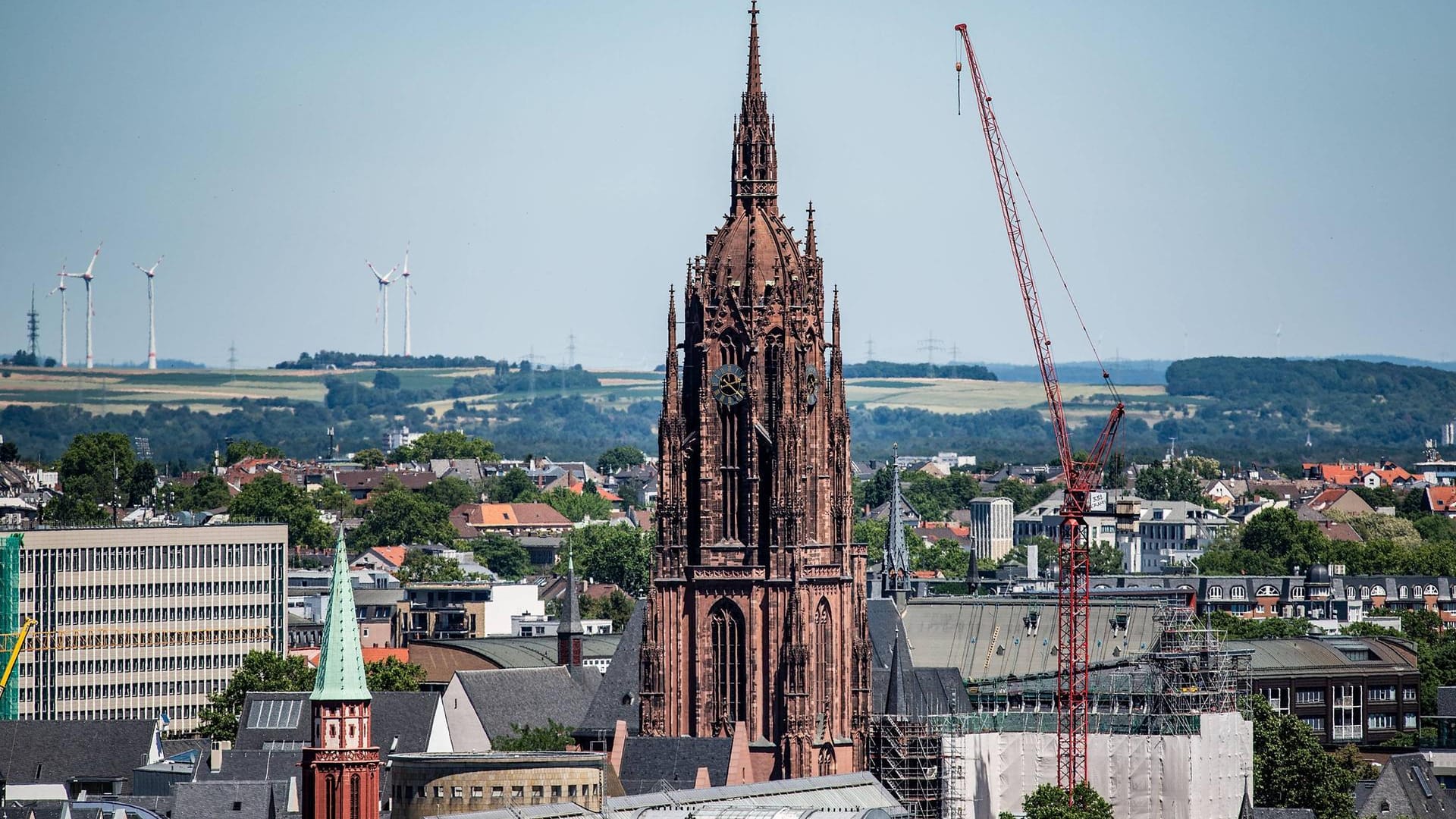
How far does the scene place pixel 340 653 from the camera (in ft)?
412

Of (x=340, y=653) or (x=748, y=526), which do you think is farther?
(x=748, y=526)

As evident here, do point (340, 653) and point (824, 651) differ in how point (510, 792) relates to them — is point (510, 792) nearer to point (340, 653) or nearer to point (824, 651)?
point (340, 653)

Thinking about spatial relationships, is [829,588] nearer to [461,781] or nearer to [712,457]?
[712,457]

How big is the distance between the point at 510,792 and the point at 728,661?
82.5 ft

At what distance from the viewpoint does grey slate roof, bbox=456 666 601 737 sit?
17750cm

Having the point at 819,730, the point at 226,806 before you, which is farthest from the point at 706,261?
the point at 226,806

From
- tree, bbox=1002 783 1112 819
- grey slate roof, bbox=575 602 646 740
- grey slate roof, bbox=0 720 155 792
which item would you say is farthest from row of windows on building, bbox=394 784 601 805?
grey slate roof, bbox=0 720 155 792

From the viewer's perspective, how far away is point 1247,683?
607 ft

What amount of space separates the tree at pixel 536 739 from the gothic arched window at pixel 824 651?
549 inches

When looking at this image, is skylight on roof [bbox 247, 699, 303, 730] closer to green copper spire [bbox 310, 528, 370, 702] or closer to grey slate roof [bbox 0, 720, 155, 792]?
grey slate roof [bbox 0, 720, 155, 792]

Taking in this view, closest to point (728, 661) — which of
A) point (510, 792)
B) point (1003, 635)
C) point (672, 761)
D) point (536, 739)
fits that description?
point (672, 761)

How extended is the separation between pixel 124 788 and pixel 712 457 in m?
40.7

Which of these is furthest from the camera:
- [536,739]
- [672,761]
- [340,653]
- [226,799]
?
[536,739]

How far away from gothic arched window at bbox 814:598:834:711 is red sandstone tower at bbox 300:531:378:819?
2993cm
